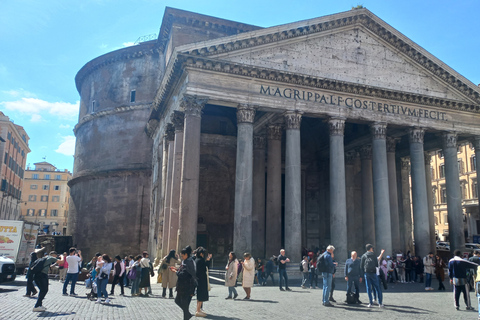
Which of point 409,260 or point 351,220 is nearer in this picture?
point 409,260

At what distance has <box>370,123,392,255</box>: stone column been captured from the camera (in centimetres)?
1873

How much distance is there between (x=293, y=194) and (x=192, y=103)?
5992 millimetres

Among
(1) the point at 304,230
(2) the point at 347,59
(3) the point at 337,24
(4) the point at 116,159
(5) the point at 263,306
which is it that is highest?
(3) the point at 337,24

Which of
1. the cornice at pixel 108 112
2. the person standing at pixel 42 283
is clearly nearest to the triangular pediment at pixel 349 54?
the person standing at pixel 42 283

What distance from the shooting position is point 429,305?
9953mm

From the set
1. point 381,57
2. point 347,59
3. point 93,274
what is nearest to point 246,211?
point 93,274

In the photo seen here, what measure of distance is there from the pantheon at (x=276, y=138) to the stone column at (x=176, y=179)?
0.16 ft

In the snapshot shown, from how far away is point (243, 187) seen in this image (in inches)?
661

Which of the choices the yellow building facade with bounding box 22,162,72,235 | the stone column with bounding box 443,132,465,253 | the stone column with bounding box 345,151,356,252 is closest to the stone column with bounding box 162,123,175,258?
the stone column with bounding box 345,151,356,252

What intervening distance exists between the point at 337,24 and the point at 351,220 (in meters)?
11.4

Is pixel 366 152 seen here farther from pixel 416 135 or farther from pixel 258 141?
pixel 258 141

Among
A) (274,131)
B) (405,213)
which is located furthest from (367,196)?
(274,131)

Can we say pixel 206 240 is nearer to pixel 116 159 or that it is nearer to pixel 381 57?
pixel 116 159

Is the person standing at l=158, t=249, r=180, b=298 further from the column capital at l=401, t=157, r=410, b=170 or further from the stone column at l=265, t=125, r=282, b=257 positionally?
the column capital at l=401, t=157, r=410, b=170
